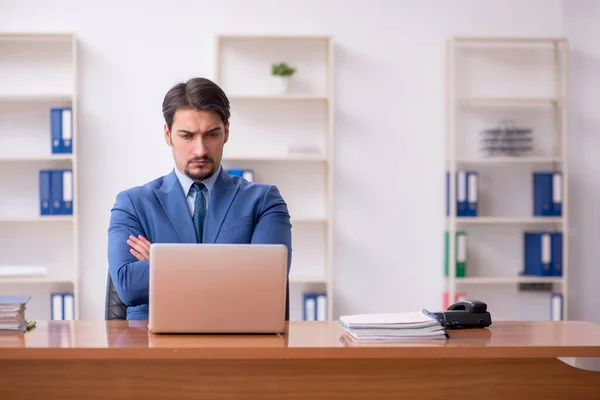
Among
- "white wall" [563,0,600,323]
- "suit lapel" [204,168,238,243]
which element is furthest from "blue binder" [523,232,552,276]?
"suit lapel" [204,168,238,243]

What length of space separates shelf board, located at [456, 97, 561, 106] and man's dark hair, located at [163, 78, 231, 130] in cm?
241

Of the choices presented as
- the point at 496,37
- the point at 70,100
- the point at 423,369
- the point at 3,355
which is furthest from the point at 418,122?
the point at 3,355

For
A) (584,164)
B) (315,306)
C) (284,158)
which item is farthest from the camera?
(584,164)

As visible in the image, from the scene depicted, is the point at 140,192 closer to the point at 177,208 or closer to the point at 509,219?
the point at 177,208

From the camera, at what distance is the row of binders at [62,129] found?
4504 mm

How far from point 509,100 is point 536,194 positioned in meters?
0.61

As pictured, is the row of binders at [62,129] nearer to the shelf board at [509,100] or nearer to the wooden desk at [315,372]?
the shelf board at [509,100]

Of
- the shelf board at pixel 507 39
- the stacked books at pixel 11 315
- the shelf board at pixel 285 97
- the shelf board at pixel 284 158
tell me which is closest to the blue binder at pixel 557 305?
the shelf board at pixel 507 39

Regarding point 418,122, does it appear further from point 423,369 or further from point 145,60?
point 423,369

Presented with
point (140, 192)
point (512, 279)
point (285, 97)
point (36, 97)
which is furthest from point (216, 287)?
point (512, 279)

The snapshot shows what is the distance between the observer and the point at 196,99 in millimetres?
2570

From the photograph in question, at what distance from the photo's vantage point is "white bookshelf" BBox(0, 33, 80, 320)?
4.69m

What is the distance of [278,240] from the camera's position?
265cm

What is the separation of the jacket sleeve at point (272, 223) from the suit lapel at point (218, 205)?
0.40 ft
